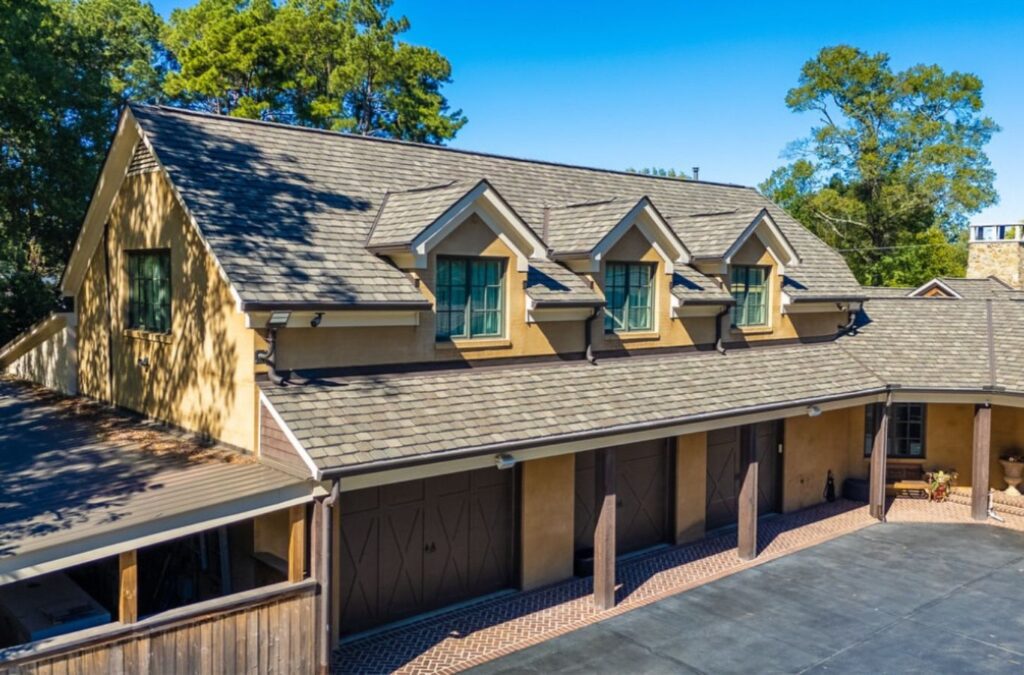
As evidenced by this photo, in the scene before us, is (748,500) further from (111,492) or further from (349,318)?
(111,492)

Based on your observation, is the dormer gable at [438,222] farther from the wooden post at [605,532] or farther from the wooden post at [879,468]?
the wooden post at [879,468]

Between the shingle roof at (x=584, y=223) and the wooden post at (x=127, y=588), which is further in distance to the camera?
the shingle roof at (x=584, y=223)

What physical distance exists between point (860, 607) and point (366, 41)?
111 ft

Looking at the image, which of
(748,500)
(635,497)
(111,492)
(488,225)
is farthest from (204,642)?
(748,500)

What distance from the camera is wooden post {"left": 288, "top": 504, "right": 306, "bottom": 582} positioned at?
10.0 meters

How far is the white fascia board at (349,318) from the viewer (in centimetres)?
1057


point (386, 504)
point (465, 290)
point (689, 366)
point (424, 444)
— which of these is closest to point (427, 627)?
point (386, 504)

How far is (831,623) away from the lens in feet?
41.9

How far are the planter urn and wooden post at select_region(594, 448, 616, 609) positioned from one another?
462 inches

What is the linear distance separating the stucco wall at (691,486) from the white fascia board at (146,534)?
874 cm

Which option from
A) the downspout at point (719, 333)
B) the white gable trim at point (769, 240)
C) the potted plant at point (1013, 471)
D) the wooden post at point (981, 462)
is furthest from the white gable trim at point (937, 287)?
the downspout at point (719, 333)

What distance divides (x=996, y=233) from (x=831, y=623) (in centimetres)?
2493

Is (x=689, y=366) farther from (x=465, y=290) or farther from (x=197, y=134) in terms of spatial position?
(x=197, y=134)

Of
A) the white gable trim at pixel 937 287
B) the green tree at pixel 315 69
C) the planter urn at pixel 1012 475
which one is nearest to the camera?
the planter urn at pixel 1012 475
